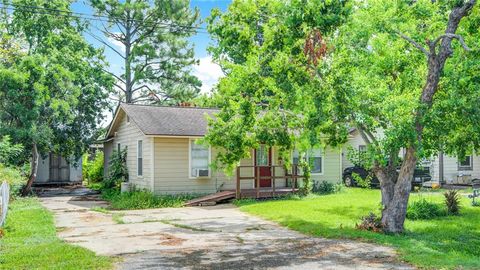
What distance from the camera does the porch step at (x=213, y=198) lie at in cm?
1792

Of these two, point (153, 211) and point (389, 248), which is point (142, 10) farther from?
point (389, 248)

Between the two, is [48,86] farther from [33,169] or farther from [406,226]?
[406,226]

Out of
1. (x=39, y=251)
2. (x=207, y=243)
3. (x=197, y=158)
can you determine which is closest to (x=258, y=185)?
(x=197, y=158)

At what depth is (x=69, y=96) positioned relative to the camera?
22891mm

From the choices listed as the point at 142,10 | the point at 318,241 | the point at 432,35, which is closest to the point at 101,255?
the point at 318,241

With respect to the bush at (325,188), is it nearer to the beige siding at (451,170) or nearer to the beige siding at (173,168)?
the beige siding at (173,168)

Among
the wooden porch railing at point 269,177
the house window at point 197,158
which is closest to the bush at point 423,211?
the wooden porch railing at point 269,177

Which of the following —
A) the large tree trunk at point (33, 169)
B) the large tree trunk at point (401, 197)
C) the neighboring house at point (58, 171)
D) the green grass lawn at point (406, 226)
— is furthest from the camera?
the neighboring house at point (58, 171)

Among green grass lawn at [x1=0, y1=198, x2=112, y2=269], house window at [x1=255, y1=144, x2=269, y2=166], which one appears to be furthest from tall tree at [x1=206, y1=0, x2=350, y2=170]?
house window at [x1=255, y1=144, x2=269, y2=166]

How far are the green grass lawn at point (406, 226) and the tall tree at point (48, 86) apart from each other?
1086cm

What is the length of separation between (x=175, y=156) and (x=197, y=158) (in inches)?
40.6

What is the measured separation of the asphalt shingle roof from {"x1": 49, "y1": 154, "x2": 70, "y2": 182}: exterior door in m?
10.7

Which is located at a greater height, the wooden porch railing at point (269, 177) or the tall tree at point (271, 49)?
the tall tree at point (271, 49)

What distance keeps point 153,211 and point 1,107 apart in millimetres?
10165
